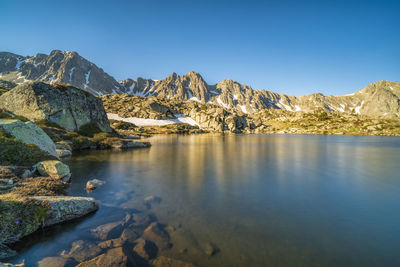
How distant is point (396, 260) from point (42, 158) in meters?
22.2

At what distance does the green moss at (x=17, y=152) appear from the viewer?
13.1 metres

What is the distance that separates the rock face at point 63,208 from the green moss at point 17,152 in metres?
8.00

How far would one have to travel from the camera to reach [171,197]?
12.2 m

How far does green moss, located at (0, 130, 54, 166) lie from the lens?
43.1ft

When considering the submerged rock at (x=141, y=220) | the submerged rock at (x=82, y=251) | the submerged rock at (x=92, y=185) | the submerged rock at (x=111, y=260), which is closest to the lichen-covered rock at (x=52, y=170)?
the submerged rock at (x=92, y=185)

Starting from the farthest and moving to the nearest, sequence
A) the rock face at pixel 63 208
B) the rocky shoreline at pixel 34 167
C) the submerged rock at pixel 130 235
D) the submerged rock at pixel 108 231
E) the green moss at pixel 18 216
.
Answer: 1. the rock face at pixel 63 208
2. the submerged rock at pixel 108 231
3. the submerged rock at pixel 130 235
4. the rocky shoreline at pixel 34 167
5. the green moss at pixel 18 216

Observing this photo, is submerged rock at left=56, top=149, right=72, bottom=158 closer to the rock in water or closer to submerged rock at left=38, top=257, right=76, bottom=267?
the rock in water

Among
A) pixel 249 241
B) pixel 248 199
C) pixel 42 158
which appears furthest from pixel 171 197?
pixel 42 158

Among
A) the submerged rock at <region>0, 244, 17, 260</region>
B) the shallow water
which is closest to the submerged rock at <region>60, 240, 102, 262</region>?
the shallow water

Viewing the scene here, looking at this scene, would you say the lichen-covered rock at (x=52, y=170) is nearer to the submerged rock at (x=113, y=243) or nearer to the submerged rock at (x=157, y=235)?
the submerged rock at (x=113, y=243)

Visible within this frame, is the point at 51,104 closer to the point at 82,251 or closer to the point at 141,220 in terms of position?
the point at 141,220

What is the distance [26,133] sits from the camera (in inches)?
664

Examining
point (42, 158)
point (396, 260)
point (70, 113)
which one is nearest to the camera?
point (396, 260)

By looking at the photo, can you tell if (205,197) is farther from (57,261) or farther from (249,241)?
(57,261)
